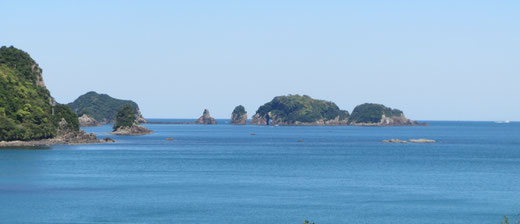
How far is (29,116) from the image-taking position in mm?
168375

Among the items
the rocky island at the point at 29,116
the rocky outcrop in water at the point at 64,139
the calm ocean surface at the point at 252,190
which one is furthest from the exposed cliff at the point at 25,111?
the calm ocean surface at the point at 252,190

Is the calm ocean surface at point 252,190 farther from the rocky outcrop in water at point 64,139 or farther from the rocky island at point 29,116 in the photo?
the rocky outcrop in water at point 64,139

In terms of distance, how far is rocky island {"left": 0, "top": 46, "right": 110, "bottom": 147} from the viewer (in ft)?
538

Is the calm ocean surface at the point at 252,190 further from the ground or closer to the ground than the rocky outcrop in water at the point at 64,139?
closer to the ground

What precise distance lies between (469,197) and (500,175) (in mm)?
32315

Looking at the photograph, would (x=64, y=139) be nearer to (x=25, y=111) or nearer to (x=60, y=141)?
(x=60, y=141)

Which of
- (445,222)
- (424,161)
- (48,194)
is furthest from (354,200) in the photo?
(424,161)

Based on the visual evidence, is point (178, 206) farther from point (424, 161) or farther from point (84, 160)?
point (424, 161)

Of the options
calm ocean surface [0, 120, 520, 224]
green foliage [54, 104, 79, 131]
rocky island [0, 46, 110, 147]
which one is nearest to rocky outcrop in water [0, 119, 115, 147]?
rocky island [0, 46, 110, 147]

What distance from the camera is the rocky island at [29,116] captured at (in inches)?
6452

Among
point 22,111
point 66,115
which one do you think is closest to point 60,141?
point 66,115

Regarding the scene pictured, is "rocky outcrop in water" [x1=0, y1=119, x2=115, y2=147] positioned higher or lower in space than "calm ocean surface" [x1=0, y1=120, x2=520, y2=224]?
higher

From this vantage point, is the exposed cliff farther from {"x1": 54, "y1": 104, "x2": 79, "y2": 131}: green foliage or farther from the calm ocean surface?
the calm ocean surface

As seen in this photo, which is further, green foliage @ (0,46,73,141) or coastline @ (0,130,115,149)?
coastline @ (0,130,115,149)
